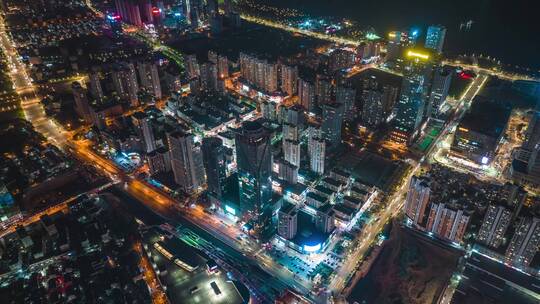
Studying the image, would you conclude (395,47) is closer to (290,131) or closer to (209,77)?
(209,77)

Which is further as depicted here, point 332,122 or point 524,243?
point 332,122

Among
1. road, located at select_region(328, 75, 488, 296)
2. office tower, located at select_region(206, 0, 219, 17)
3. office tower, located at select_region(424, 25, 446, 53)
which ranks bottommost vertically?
road, located at select_region(328, 75, 488, 296)

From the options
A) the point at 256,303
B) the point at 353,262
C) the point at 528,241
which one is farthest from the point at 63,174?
the point at 528,241

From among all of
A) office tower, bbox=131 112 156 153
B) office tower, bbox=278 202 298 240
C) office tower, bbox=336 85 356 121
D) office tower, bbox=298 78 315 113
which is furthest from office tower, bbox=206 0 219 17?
office tower, bbox=278 202 298 240

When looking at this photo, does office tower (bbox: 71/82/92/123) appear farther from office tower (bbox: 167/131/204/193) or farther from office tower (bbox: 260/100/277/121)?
office tower (bbox: 260/100/277/121)

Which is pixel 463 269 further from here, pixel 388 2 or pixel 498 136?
pixel 388 2

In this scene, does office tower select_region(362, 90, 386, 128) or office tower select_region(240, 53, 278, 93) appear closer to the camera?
office tower select_region(362, 90, 386, 128)

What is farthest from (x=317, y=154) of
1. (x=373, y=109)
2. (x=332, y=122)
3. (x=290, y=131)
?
(x=373, y=109)
